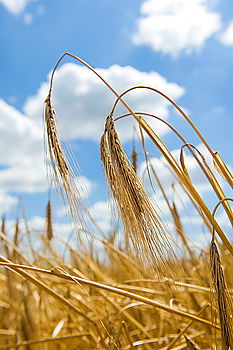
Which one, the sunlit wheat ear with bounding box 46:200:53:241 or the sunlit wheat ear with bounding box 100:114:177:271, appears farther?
the sunlit wheat ear with bounding box 46:200:53:241

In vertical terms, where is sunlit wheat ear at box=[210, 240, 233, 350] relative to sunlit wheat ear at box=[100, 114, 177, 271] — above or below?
below

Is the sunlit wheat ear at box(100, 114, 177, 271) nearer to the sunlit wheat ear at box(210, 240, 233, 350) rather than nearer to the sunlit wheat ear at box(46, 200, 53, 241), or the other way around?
the sunlit wheat ear at box(210, 240, 233, 350)

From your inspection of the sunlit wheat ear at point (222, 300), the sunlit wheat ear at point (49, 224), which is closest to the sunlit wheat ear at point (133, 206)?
the sunlit wheat ear at point (222, 300)

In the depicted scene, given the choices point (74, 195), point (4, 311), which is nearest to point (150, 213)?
point (74, 195)

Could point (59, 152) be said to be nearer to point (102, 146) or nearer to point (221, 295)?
point (102, 146)

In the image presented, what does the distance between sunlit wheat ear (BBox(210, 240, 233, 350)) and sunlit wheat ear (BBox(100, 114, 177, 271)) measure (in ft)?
0.28

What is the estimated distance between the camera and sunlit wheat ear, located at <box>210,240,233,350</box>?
2.27ft

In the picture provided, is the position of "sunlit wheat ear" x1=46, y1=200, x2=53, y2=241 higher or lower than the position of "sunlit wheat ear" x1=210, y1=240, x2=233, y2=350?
higher

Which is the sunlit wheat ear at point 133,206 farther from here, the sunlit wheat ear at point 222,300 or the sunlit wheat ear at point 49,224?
the sunlit wheat ear at point 49,224

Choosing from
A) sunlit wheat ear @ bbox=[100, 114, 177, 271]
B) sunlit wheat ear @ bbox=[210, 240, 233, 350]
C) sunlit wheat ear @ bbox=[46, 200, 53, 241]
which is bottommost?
sunlit wheat ear @ bbox=[210, 240, 233, 350]

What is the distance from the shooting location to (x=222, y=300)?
0.70m

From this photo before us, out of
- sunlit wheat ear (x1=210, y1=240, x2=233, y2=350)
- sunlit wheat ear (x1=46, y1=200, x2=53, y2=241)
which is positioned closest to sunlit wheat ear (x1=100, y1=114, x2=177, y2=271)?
sunlit wheat ear (x1=210, y1=240, x2=233, y2=350)

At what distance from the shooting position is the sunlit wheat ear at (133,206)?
29.5 inches

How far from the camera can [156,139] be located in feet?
2.70
